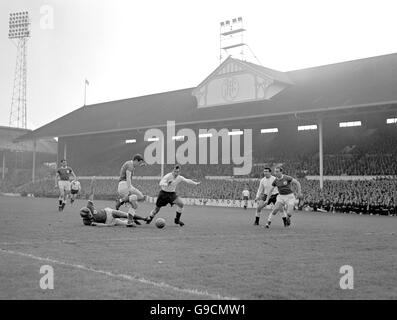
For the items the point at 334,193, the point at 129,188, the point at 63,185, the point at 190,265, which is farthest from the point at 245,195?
the point at 190,265

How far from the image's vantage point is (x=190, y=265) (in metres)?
7.68

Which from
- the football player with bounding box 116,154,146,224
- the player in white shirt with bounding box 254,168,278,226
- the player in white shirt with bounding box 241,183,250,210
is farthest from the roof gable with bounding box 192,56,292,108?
the football player with bounding box 116,154,146,224

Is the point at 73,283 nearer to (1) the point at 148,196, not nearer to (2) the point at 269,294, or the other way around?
(2) the point at 269,294

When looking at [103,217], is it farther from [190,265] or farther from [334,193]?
[334,193]

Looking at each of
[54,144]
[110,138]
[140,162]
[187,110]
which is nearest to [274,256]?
[140,162]

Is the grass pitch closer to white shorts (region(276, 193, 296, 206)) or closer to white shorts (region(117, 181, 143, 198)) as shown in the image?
white shorts (region(117, 181, 143, 198))

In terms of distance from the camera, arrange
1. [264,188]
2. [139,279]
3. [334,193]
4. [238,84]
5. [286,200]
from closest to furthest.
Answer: [139,279], [286,200], [264,188], [334,193], [238,84]

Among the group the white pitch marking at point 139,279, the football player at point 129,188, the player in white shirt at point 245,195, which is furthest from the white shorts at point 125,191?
the player in white shirt at point 245,195

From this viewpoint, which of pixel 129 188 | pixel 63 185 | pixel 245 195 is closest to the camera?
pixel 129 188

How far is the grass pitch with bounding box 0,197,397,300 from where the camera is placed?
5789 millimetres

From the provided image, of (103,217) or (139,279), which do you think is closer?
(139,279)

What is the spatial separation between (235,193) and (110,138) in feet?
81.0

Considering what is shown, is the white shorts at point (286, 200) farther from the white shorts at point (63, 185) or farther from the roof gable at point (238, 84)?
the roof gable at point (238, 84)

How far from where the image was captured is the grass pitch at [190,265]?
579 centimetres
